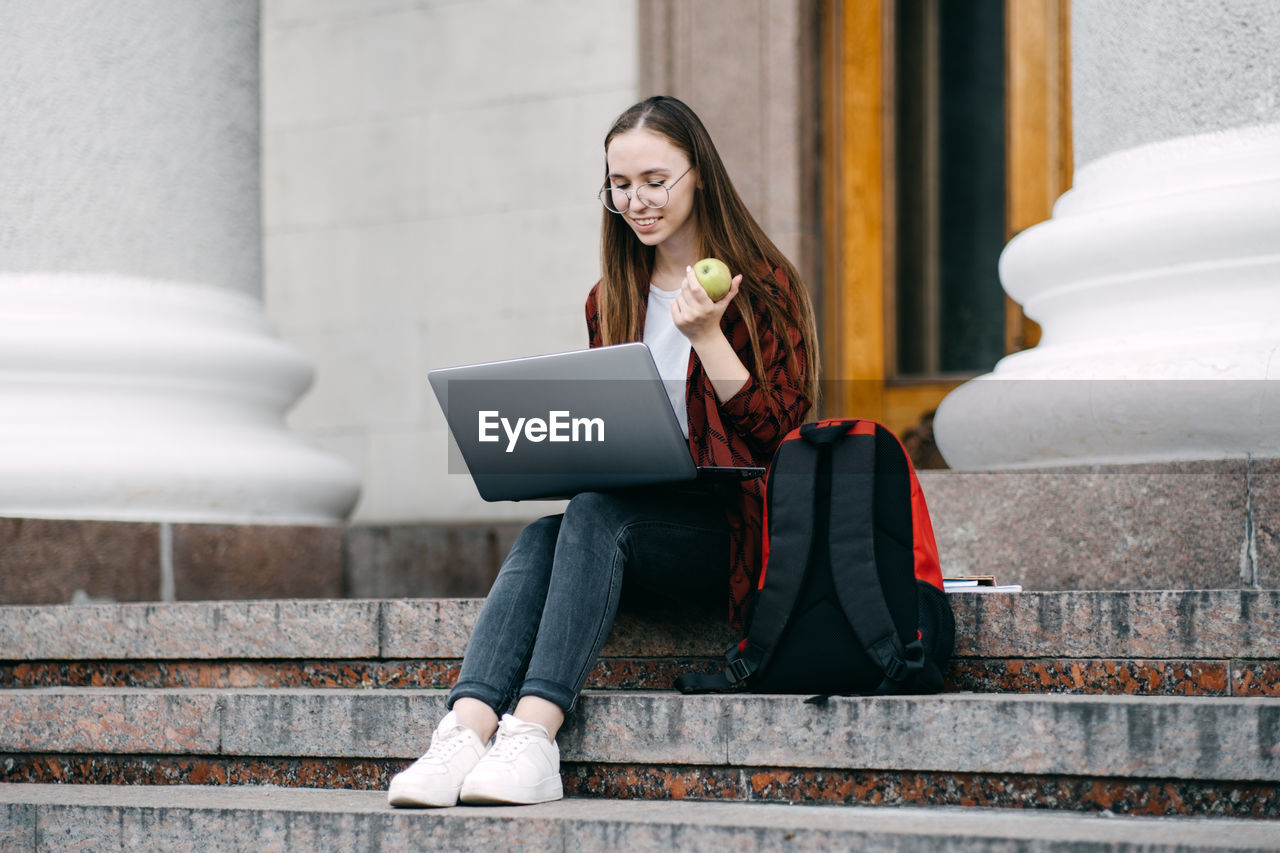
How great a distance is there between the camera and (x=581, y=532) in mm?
2857

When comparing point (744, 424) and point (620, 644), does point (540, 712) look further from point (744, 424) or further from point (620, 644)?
point (744, 424)

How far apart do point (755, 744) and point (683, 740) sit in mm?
138

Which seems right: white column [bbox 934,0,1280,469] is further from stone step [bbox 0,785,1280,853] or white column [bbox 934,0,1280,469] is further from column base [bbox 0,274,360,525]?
column base [bbox 0,274,360,525]

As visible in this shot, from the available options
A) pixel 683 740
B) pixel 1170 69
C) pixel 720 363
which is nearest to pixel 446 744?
pixel 683 740

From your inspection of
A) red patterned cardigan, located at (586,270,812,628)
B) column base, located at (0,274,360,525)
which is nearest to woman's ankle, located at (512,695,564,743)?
red patterned cardigan, located at (586,270,812,628)

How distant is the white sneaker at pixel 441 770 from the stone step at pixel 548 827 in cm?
3

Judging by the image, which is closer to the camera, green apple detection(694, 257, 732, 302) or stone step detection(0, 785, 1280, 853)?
stone step detection(0, 785, 1280, 853)

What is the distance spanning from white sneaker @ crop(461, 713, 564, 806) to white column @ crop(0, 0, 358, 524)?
2078mm

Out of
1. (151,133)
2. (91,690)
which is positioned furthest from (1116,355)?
(151,133)

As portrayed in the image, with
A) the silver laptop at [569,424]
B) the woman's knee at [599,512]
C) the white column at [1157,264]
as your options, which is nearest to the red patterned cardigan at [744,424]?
the silver laptop at [569,424]

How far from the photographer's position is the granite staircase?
8.10 feet

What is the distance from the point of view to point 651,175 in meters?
3.13

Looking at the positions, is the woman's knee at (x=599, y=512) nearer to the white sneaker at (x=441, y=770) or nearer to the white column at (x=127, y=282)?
the white sneaker at (x=441, y=770)

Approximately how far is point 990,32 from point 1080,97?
164 cm
